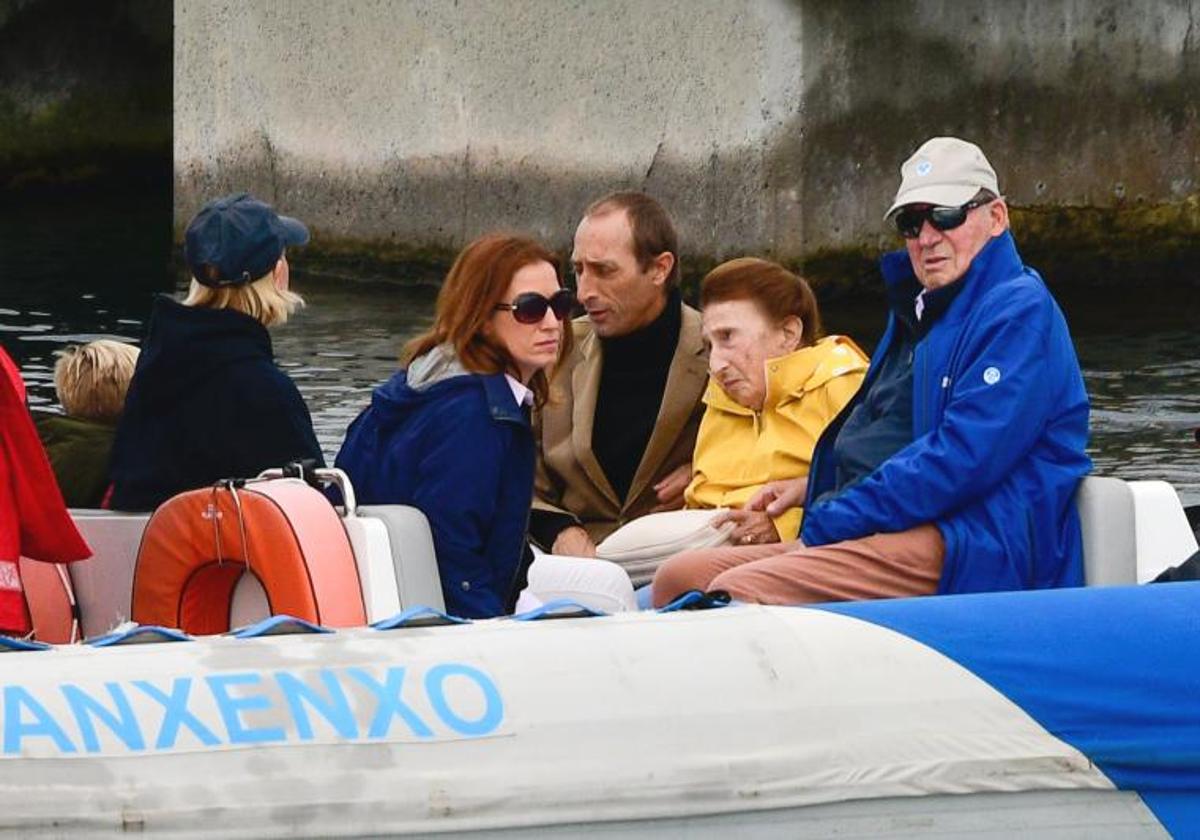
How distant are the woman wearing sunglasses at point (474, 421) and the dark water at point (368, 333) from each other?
4.75m

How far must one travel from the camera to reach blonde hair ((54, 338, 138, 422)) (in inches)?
217

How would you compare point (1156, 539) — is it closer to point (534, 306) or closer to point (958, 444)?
point (958, 444)

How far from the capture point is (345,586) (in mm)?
4465

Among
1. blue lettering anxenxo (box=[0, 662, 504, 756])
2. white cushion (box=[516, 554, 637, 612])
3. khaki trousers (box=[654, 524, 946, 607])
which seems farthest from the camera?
white cushion (box=[516, 554, 637, 612])

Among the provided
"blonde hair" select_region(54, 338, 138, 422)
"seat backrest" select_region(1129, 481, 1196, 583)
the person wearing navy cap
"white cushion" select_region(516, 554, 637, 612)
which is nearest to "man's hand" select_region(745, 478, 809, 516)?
"white cushion" select_region(516, 554, 637, 612)

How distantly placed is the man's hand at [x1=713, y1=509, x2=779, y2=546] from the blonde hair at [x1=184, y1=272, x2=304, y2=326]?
0.92 m

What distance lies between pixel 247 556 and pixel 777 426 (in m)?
1.20

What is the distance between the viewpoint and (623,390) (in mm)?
5598

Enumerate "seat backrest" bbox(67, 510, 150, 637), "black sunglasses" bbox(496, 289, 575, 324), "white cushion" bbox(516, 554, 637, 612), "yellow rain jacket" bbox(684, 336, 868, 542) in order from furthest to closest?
"yellow rain jacket" bbox(684, 336, 868, 542), "white cushion" bbox(516, 554, 637, 612), "seat backrest" bbox(67, 510, 150, 637), "black sunglasses" bbox(496, 289, 575, 324)

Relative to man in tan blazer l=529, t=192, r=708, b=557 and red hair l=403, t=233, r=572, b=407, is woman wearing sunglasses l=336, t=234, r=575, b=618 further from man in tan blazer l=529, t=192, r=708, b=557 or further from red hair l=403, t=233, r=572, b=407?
man in tan blazer l=529, t=192, r=708, b=557

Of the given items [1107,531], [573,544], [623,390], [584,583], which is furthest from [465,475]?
[1107,531]

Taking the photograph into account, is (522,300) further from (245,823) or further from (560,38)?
(560,38)

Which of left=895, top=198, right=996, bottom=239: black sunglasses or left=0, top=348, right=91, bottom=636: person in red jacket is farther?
left=895, top=198, right=996, bottom=239: black sunglasses

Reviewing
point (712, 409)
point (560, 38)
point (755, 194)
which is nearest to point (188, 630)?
point (712, 409)
